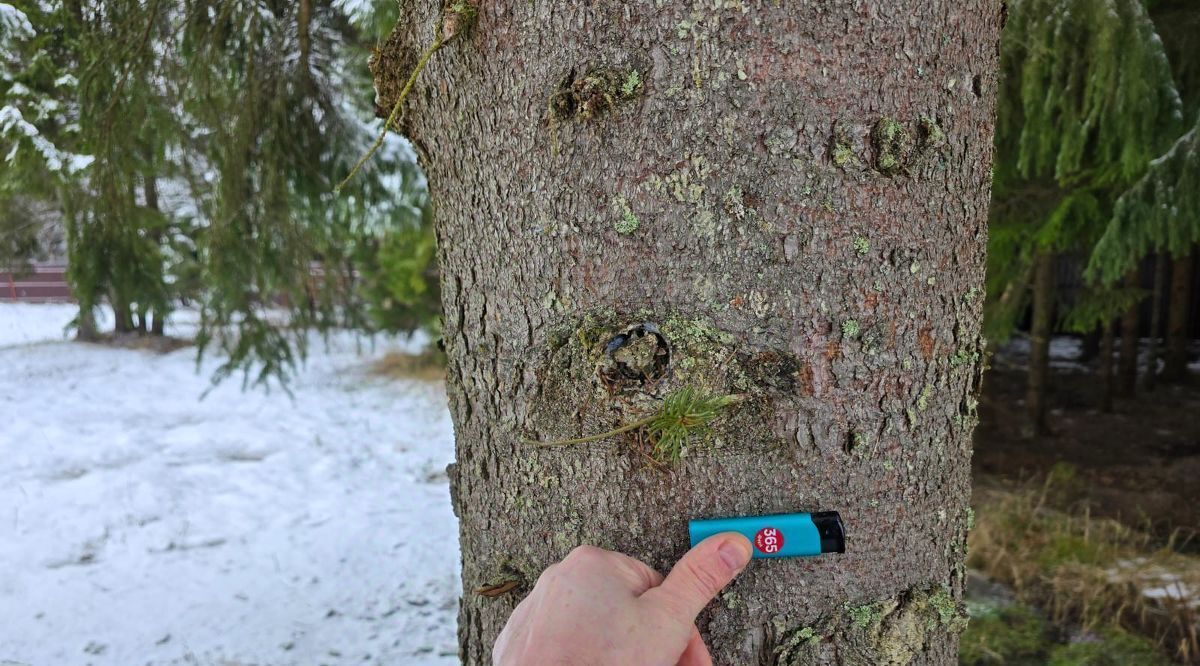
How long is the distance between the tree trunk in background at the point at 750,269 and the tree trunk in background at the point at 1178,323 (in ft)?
25.9

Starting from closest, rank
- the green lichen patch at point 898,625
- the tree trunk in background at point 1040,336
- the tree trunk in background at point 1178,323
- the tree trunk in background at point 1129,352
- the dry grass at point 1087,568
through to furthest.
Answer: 1. the green lichen patch at point 898,625
2. the dry grass at point 1087,568
3. the tree trunk in background at point 1040,336
4. the tree trunk in background at point 1129,352
5. the tree trunk in background at point 1178,323

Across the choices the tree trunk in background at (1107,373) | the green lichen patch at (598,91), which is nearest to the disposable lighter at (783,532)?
the green lichen patch at (598,91)

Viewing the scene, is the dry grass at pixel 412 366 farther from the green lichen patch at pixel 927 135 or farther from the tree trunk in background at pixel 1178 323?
the green lichen patch at pixel 927 135

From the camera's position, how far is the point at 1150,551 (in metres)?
3.97

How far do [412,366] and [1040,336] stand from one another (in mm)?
6556

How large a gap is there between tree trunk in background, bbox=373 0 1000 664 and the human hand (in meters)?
0.05

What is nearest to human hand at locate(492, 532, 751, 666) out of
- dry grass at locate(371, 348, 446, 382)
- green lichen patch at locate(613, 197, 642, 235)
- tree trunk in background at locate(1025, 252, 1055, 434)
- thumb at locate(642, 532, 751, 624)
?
thumb at locate(642, 532, 751, 624)

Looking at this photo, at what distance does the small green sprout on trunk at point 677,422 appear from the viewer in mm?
854

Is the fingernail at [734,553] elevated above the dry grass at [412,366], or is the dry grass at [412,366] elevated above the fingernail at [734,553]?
the fingernail at [734,553]

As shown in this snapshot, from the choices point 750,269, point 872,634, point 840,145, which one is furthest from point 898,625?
point 840,145

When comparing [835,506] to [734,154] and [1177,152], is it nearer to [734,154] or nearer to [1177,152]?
[734,154]

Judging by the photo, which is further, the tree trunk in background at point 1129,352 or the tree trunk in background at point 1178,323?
the tree trunk in background at point 1178,323

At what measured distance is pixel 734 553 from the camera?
859mm

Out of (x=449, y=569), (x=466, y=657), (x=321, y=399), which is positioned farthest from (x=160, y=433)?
(x=466, y=657)
